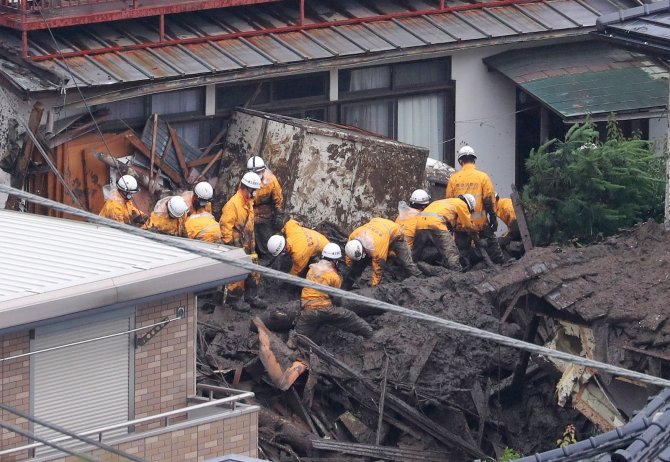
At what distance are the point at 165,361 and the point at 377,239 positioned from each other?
6.84 m

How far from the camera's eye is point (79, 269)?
19406mm

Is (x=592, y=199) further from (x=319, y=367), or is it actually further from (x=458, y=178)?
(x=319, y=367)

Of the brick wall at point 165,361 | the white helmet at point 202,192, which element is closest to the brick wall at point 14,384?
the brick wall at point 165,361

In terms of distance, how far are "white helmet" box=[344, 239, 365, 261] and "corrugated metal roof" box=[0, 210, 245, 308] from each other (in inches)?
236

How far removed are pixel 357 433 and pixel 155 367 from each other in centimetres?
488

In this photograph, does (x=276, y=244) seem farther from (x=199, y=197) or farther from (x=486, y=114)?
(x=486, y=114)

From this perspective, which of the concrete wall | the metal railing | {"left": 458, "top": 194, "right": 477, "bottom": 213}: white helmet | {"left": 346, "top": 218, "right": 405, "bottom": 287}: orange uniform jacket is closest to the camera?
the metal railing

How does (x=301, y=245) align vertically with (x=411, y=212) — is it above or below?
below

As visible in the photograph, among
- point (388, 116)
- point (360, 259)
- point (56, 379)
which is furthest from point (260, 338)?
point (388, 116)

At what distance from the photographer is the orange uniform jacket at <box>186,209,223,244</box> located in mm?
26297

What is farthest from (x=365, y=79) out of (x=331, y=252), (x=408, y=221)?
(x=331, y=252)

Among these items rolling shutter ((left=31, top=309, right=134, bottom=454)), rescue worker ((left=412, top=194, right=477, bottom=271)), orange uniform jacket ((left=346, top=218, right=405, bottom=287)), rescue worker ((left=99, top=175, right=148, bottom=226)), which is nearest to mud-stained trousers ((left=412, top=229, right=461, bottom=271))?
rescue worker ((left=412, top=194, right=477, bottom=271))

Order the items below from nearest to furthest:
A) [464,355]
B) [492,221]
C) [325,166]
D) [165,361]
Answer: [165,361]
[464,355]
[492,221]
[325,166]

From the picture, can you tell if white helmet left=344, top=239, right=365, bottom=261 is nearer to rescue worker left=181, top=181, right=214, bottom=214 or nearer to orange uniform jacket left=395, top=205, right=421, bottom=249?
A: orange uniform jacket left=395, top=205, right=421, bottom=249
